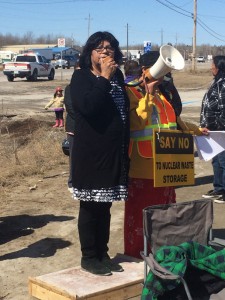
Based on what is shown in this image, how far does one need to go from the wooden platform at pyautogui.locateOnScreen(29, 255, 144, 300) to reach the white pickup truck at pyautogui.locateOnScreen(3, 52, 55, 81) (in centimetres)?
3199

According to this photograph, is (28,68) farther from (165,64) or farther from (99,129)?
(99,129)

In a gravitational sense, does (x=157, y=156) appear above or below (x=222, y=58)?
below

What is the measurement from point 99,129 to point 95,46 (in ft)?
1.92

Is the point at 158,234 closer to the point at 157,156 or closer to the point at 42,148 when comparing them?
the point at 157,156

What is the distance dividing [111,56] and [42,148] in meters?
6.77

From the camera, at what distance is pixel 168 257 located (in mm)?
3375

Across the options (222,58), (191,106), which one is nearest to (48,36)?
(191,106)

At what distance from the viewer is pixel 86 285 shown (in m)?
3.89

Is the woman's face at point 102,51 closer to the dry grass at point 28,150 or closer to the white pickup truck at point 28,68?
the dry grass at point 28,150

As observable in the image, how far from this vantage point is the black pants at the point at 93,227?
154 inches

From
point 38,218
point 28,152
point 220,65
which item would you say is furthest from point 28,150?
point 220,65

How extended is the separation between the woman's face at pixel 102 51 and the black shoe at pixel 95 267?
1454mm

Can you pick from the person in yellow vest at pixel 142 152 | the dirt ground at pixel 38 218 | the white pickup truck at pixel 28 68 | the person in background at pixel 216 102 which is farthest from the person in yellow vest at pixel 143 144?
the white pickup truck at pixel 28 68

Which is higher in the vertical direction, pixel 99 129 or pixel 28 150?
pixel 99 129
